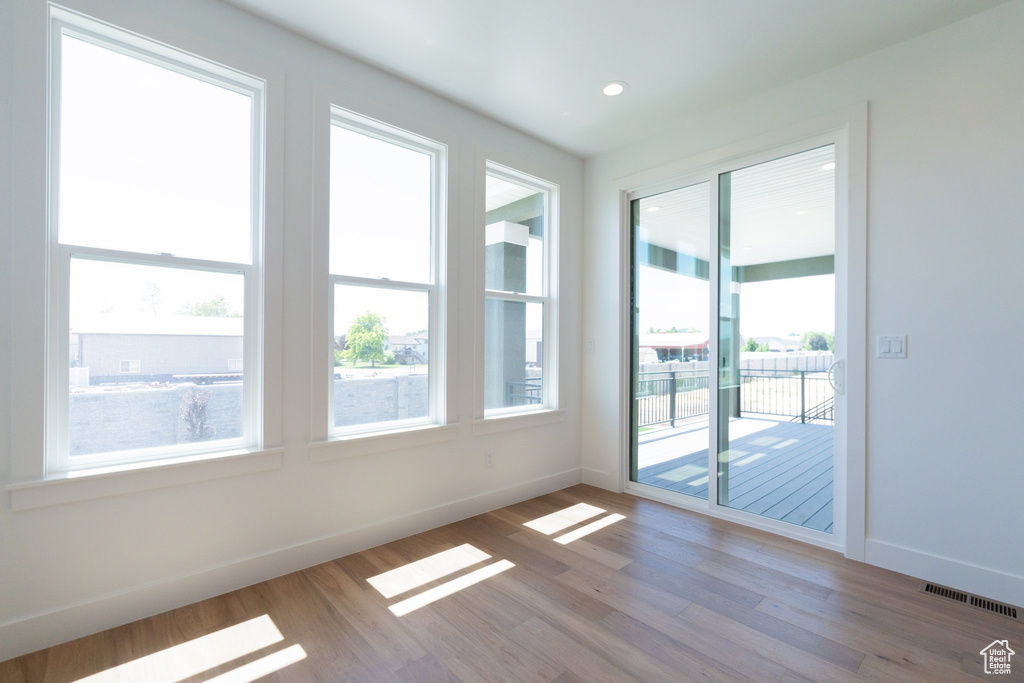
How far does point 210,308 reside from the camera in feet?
7.86

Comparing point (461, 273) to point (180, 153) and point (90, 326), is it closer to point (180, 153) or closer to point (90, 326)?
point (180, 153)

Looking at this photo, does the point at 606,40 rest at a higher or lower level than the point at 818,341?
higher

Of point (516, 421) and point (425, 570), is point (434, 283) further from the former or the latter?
point (425, 570)

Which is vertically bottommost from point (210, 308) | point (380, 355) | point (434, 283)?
point (380, 355)

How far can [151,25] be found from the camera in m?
2.15

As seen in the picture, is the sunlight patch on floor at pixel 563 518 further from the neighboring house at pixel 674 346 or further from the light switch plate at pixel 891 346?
the light switch plate at pixel 891 346

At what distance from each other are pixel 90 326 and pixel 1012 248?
4330 mm

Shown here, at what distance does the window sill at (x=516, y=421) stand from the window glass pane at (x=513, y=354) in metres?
0.13

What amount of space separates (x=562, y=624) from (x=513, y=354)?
211 centimetres

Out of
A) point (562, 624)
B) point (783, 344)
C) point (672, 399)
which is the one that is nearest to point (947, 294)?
point (783, 344)

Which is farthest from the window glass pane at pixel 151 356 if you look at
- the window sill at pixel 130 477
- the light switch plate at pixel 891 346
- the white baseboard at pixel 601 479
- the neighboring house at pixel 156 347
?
the light switch plate at pixel 891 346

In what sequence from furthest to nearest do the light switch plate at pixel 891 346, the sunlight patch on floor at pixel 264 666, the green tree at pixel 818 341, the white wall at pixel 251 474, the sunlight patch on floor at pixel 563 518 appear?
the sunlight patch on floor at pixel 563 518
the green tree at pixel 818 341
the light switch plate at pixel 891 346
the white wall at pixel 251 474
the sunlight patch on floor at pixel 264 666

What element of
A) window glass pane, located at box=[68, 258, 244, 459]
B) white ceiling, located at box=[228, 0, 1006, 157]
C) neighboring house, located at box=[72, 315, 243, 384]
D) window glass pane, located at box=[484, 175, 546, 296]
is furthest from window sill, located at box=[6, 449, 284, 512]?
white ceiling, located at box=[228, 0, 1006, 157]

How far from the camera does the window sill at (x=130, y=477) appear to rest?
6.17 feet
